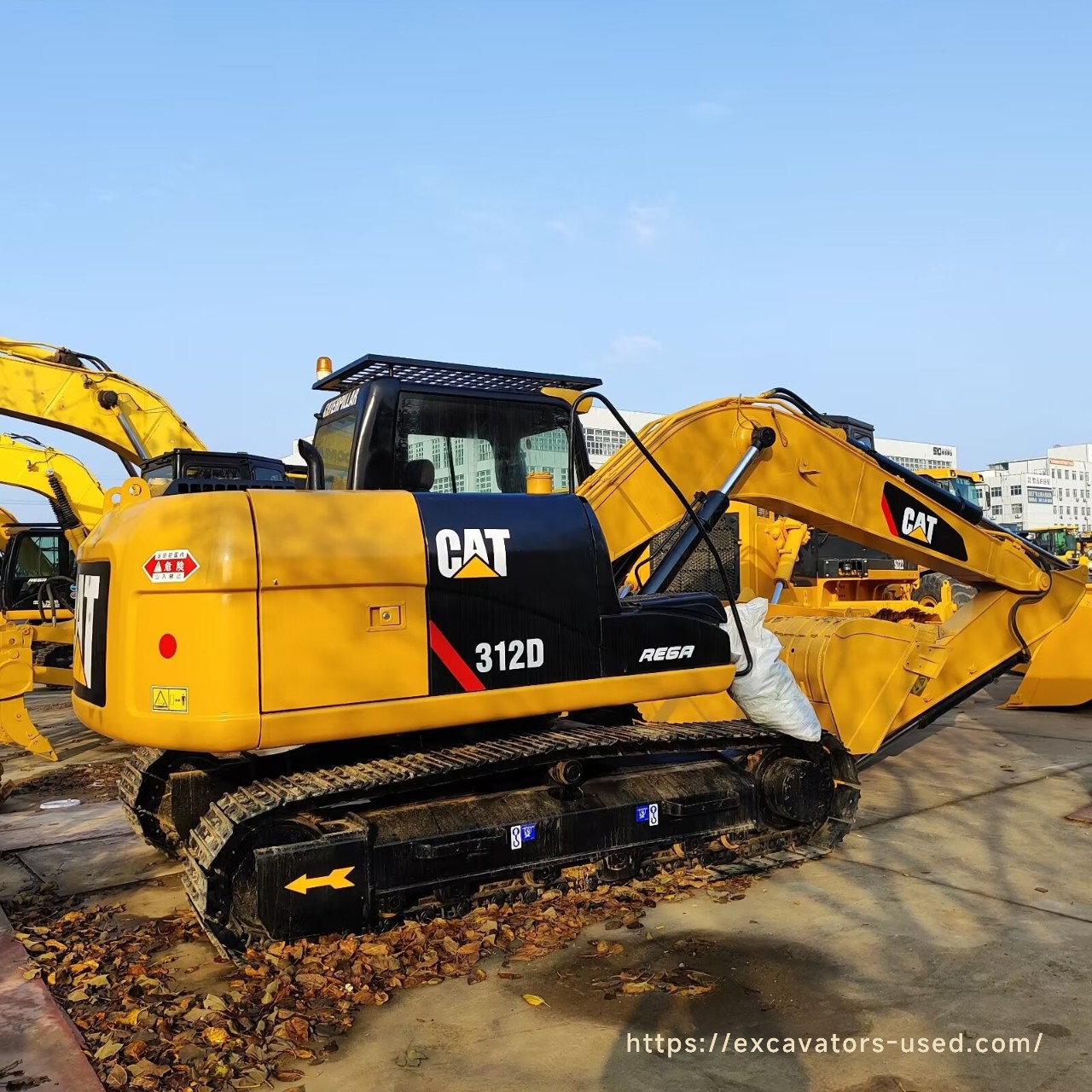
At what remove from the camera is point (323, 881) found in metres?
4.15

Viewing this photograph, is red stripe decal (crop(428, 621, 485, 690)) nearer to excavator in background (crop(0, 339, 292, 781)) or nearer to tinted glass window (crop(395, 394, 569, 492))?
tinted glass window (crop(395, 394, 569, 492))

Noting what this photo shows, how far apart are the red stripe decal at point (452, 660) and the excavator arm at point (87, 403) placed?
9398mm

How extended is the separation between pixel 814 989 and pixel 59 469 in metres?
12.7

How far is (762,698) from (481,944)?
2.00 metres

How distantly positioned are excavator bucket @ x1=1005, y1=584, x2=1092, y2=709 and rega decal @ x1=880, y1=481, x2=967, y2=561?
3973mm

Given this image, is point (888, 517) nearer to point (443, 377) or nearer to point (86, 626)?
point (443, 377)

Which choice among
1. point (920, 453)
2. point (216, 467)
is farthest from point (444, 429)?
point (920, 453)

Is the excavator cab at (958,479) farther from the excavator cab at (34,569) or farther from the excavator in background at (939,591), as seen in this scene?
the excavator cab at (34,569)

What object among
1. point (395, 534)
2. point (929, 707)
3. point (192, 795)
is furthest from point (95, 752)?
point (929, 707)

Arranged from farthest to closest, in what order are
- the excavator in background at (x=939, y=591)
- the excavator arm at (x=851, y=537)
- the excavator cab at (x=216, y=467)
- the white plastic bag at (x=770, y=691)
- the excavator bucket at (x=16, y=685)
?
the excavator in background at (x=939, y=591)
the excavator cab at (x=216, y=467)
the excavator bucket at (x=16, y=685)
the excavator arm at (x=851, y=537)
the white plastic bag at (x=770, y=691)

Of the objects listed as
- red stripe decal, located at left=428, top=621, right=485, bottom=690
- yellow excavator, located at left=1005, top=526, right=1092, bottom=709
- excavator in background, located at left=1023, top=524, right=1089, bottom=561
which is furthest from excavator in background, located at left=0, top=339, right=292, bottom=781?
excavator in background, located at left=1023, top=524, right=1089, bottom=561

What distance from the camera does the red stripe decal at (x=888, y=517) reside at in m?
6.57

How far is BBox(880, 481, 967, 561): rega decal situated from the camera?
21.6ft

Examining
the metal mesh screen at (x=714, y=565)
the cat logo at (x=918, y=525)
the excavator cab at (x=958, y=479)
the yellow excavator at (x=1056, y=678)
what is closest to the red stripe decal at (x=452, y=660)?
the cat logo at (x=918, y=525)
